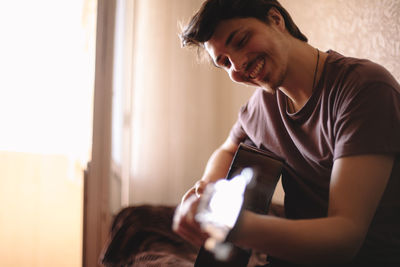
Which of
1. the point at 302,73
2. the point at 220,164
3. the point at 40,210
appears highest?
the point at 302,73

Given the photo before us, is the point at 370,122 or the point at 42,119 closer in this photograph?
the point at 370,122

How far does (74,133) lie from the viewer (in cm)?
152

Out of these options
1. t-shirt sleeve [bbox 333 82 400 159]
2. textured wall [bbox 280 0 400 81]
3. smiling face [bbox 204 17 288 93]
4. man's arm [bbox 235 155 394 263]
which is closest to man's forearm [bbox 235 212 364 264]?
man's arm [bbox 235 155 394 263]

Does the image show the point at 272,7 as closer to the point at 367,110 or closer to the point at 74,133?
the point at 367,110

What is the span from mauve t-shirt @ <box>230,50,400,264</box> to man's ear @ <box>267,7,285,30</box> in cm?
16

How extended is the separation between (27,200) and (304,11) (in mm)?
1677

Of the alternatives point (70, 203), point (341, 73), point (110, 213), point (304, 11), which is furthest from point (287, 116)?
point (70, 203)

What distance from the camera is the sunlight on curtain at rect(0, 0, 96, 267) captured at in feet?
4.93

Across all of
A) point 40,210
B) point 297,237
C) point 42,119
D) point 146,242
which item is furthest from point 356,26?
point 40,210

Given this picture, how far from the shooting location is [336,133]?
72 centimetres

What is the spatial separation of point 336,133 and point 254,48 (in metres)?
0.31

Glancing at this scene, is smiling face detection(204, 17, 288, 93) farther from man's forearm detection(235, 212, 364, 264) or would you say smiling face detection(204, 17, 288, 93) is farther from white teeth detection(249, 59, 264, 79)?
man's forearm detection(235, 212, 364, 264)

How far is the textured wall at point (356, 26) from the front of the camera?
1200 mm

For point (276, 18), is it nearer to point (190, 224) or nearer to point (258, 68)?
point (258, 68)
